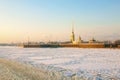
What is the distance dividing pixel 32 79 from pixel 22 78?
0.78 m

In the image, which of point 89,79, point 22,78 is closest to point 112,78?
point 89,79

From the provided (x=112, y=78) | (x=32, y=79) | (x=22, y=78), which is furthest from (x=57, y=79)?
(x=112, y=78)

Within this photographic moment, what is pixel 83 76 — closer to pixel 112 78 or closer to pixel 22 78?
pixel 112 78

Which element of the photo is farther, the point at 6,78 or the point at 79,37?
the point at 79,37

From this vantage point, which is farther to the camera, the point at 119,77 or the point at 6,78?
the point at 6,78

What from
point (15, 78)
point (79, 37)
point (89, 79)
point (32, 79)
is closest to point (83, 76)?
point (89, 79)

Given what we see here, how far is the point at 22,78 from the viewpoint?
1066 centimetres

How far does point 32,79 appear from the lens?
1018cm

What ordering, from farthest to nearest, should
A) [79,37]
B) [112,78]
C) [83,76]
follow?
[79,37]
[83,76]
[112,78]

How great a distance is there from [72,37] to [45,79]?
81651mm

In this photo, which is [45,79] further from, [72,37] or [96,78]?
[72,37]

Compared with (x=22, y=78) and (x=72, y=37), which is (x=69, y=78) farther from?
(x=72, y=37)

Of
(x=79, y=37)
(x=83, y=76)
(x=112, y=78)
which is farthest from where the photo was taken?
(x=79, y=37)

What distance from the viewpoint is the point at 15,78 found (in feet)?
35.2
